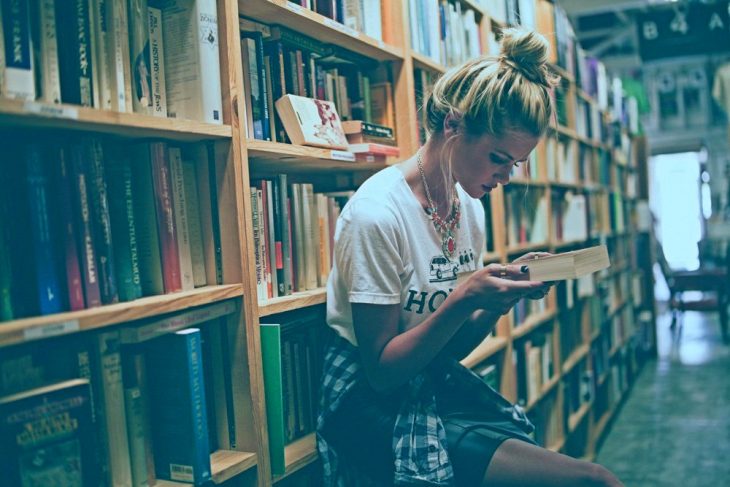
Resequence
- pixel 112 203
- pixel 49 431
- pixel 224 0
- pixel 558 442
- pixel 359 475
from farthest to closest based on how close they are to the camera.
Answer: pixel 558 442 < pixel 359 475 < pixel 224 0 < pixel 112 203 < pixel 49 431

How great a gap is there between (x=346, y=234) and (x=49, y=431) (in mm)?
624

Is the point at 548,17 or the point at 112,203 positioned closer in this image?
the point at 112,203

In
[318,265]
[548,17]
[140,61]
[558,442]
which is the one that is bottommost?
[558,442]

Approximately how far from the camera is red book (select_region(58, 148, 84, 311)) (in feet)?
3.45

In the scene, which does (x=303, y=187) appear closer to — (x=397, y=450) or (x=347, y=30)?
(x=347, y=30)

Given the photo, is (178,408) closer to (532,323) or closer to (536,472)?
→ (536,472)

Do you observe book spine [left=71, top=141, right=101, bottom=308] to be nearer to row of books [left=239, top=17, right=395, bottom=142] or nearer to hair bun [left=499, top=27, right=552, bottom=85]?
row of books [left=239, top=17, right=395, bottom=142]

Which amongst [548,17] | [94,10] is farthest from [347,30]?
[548,17]

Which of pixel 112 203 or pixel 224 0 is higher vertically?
pixel 224 0

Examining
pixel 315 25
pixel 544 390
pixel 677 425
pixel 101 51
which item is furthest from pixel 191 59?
pixel 677 425

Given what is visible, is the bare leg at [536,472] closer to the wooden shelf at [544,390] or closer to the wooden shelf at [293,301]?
the wooden shelf at [293,301]

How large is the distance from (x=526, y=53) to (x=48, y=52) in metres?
0.94

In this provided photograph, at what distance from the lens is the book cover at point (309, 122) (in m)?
1.53

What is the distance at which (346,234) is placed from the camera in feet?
4.39
